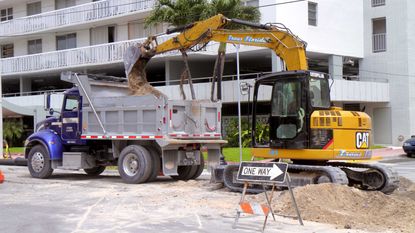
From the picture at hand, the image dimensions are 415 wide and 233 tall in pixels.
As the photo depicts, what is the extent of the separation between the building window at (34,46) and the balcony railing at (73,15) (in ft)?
3.74

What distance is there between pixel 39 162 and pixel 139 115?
429cm

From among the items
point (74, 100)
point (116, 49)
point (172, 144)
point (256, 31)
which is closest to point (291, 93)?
point (256, 31)

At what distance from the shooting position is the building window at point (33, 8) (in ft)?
139

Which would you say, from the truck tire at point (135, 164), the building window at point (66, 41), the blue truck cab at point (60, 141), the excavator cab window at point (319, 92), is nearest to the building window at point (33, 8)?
the building window at point (66, 41)

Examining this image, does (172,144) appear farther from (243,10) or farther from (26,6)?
(26,6)

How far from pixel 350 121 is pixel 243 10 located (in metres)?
15.1

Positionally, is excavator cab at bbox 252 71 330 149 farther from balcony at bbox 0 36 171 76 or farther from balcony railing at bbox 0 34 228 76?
balcony at bbox 0 36 171 76

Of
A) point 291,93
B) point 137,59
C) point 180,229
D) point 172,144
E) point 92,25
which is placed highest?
point 92,25

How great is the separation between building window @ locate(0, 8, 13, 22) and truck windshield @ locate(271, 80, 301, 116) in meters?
36.2

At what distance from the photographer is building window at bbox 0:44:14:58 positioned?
44416 mm

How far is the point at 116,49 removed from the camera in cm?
3556

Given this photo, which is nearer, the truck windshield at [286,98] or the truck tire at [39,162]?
the truck windshield at [286,98]

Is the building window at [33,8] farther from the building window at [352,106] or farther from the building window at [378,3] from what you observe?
the building window at [378,3]

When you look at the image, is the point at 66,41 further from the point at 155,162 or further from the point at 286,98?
the point at 286,98
